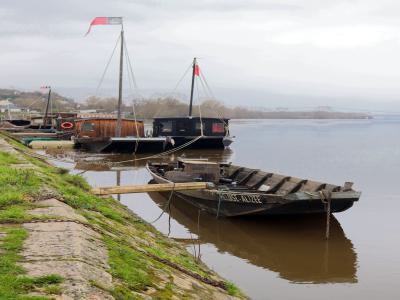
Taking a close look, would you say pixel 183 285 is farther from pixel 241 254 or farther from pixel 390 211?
pixel 390 211

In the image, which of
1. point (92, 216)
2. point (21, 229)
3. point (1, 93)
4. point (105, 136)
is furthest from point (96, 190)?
point (1, 93)

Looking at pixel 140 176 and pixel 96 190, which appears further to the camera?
pixel 140 176

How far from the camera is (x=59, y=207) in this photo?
821 centimetres

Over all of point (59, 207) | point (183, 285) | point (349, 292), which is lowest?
point (349, 292)

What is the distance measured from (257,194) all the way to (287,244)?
1.61 m

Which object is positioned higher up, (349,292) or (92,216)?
(92,216)

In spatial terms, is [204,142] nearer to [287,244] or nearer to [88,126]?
[88,126]

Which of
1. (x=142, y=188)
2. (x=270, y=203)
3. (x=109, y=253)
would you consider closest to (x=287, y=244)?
(x=270, y=203)

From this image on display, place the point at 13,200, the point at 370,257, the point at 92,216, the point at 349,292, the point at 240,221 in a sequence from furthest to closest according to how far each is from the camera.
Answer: the point at 240,221, the point at 370,257, the point at 349,292, the point at 92,216, the point at 13,200

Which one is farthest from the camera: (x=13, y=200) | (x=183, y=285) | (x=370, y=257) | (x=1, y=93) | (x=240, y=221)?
(x=1, y=93)

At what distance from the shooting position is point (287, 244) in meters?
12.7

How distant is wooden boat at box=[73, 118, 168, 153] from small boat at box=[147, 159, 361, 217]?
1763 centimetres

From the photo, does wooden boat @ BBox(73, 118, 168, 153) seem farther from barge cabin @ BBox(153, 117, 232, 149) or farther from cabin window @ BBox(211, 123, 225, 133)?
cabin window @ BBox(211, 123, 225, 133)

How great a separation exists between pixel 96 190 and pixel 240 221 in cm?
465
